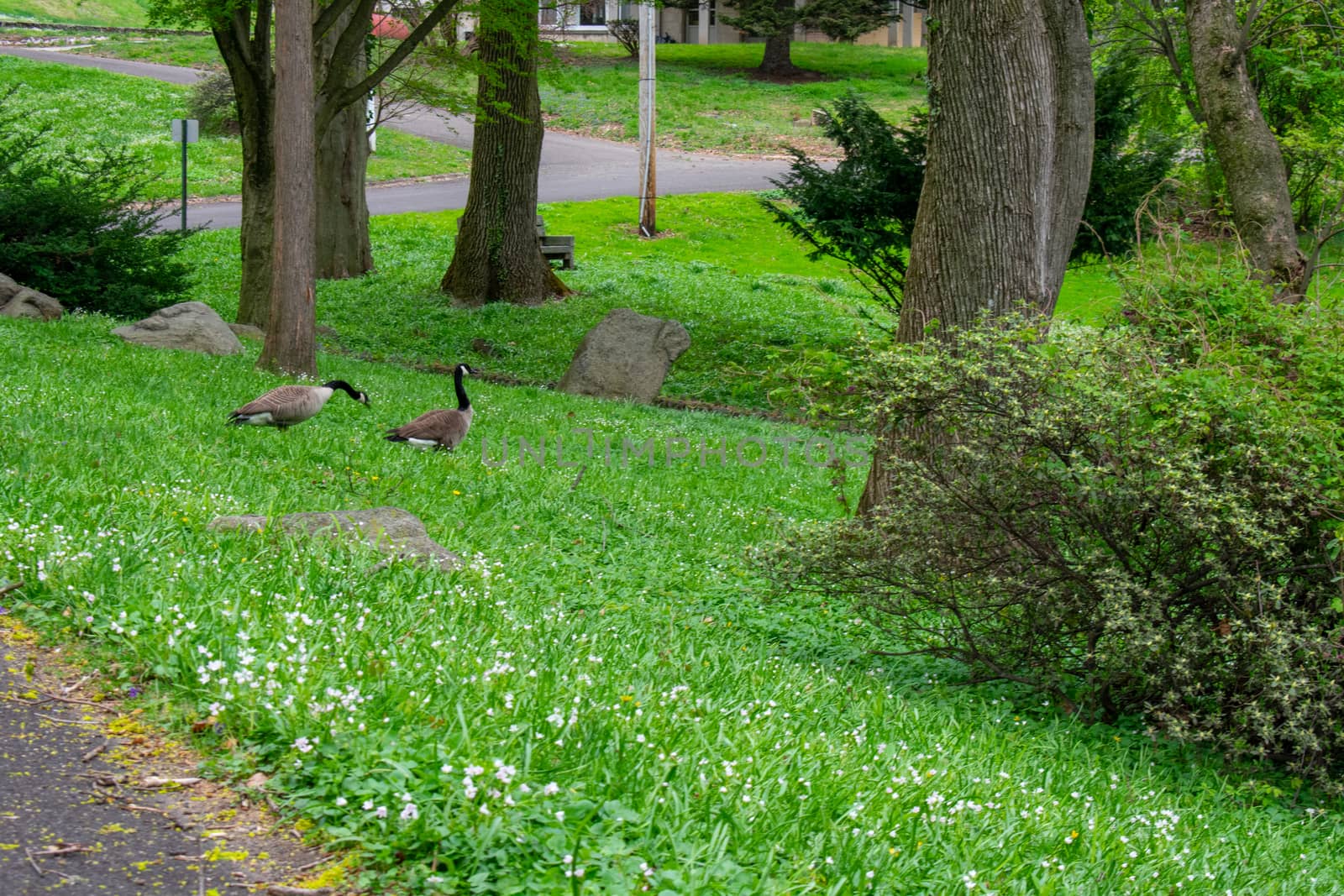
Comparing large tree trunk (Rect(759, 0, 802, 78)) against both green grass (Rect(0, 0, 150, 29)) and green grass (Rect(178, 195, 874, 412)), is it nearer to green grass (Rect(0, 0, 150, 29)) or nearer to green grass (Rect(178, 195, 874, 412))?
green grass (Rect(178, 195, 874, 412))

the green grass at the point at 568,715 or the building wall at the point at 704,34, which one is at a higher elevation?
the building wall at the point at 704,34

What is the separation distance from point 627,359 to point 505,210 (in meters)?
7.25

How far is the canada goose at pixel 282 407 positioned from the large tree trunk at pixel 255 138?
281 inches

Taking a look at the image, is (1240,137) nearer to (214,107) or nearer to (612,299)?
(612,299)

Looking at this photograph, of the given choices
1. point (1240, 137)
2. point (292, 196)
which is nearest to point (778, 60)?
point (1240, 137)

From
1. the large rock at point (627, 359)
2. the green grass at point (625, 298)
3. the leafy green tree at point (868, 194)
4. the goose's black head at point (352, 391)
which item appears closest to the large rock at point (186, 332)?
the goose's black head at point (352, 391)

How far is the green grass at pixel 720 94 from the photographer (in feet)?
174

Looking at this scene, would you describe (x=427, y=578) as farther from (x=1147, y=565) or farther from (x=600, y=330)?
(x=600, y=330)

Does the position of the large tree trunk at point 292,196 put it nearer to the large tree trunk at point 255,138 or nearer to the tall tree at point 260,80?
the tall tree at point 260,80

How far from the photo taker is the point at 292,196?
14211 millimetres

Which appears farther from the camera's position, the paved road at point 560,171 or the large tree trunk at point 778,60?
the large tree trunk at point 778,60

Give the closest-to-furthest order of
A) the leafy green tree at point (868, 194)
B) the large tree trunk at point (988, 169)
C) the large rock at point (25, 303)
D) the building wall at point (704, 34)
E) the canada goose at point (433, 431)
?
the large tree trunk at point (988, 169) → the canada goose at point (433, 431) → the large rock at point (25, 303) → the leafy green tree at point (868, 194) → the building wall at point (704, 34)

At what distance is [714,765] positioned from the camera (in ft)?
14.0

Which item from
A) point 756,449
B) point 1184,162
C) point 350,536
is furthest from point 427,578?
point 1184,162
